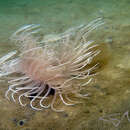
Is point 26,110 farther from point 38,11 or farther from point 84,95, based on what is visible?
point 38,11

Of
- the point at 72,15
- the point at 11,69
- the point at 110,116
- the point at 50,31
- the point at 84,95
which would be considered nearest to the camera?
the point at 110,116

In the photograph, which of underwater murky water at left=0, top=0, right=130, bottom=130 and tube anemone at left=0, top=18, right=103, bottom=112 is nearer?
underwater murky water at left=0, top=0, right=130, bottom=130

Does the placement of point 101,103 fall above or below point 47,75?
below

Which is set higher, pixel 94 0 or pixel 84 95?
pixel 94 0

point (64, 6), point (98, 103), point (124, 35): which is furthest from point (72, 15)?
point (98, 103)

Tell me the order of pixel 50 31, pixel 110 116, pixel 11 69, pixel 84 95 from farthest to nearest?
pixel 50 31 → pixel 11 69 → pixel 84 95 → pixel 110 116

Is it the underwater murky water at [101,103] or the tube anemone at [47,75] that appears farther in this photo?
the tube anemone at [47,75]

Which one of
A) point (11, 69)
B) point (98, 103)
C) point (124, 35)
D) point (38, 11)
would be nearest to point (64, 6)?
point (38, 11)

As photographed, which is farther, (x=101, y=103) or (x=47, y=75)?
(x=47, y=75)

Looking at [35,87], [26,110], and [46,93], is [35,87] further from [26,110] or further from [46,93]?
[26,110]

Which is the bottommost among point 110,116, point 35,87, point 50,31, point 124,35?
point 110,116

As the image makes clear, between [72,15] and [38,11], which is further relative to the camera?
[38,11]
